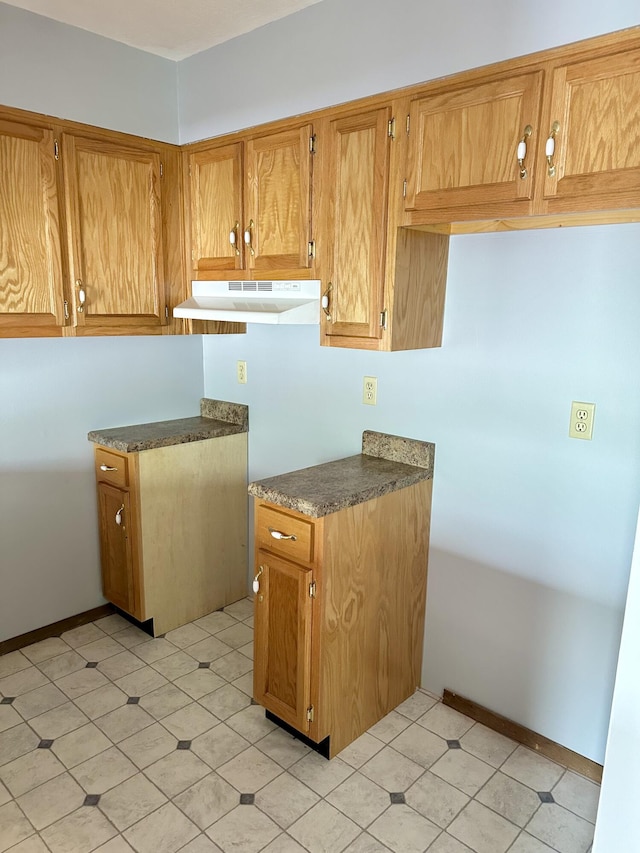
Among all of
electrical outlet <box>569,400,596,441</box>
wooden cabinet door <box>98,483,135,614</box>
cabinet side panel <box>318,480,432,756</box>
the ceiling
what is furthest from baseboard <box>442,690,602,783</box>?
the ceiling

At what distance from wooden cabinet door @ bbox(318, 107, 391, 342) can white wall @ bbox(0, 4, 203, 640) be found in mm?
1026

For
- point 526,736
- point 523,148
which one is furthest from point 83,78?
point 526,736

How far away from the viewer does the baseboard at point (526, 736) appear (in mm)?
2023

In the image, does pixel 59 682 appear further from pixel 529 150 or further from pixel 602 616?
pixel 529 150

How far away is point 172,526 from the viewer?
2.80 meters

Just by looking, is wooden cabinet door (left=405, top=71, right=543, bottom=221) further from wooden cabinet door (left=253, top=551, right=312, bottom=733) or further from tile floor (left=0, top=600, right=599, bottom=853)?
tile floor (left=0, top=600, right=599, bottom=853)

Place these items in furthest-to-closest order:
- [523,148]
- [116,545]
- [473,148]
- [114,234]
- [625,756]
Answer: [116,545] → [114,234] → [473,148] → [523,148] → [625,756]

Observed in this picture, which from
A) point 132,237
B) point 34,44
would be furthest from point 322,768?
point 34,44

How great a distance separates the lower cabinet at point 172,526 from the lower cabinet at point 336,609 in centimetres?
79

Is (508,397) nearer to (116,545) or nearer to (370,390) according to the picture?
(370,390)

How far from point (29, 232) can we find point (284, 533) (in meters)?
1.55

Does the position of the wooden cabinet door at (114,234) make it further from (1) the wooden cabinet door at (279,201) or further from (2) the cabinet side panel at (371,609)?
(2) the cabinet side panel at (371,609)

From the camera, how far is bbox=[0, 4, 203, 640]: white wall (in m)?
2.29

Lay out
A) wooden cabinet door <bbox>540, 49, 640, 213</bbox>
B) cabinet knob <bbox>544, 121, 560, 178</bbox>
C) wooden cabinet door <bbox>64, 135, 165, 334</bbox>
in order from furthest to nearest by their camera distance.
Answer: wooden cabinet door <bbox>64, 135, 165, 334</bbox>
cabinet knob <bbox>544, 121, 560, 178</bbox>
wooden cabinet door <bbox>540, 49, 640, 213</bbox>
